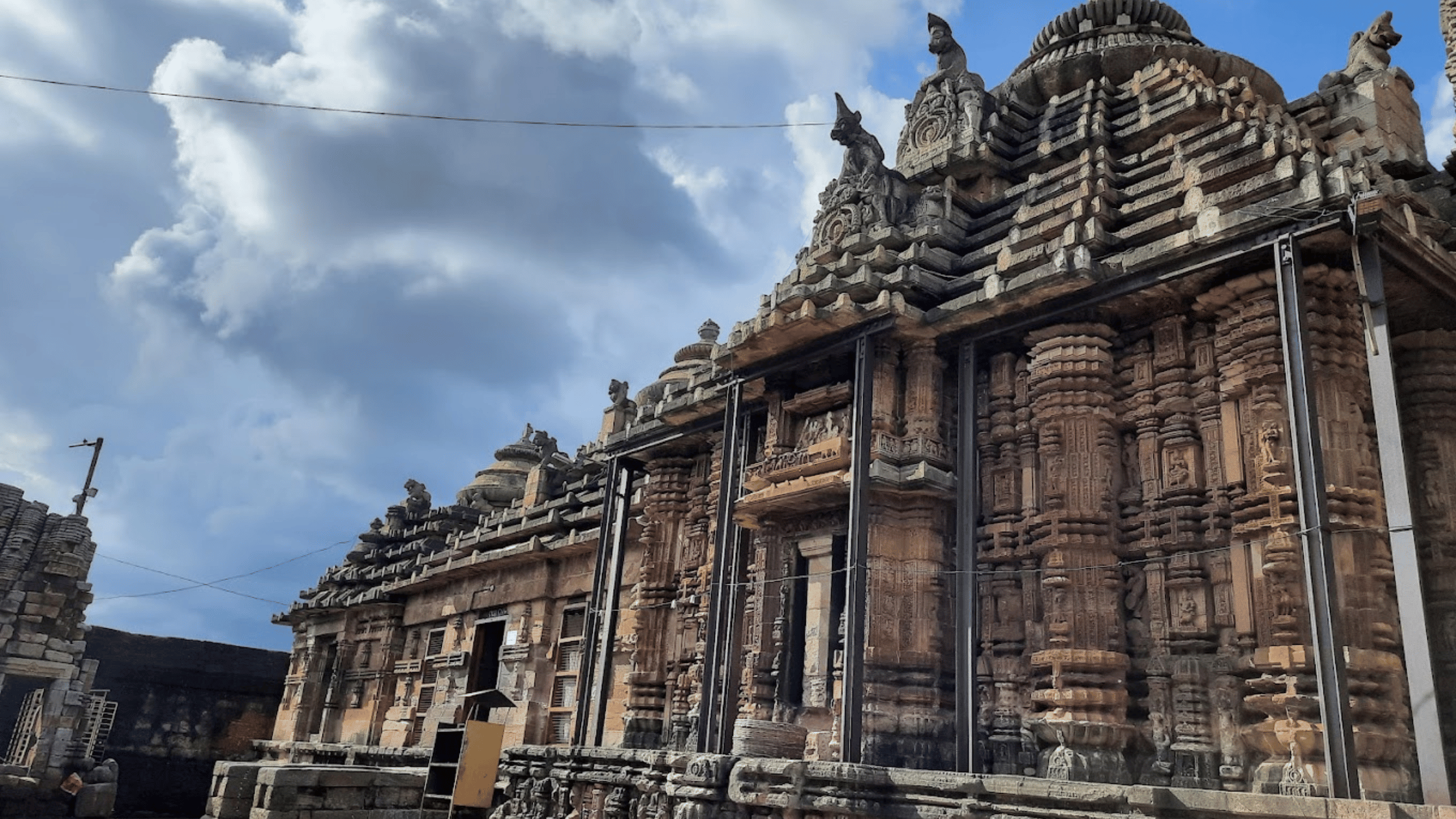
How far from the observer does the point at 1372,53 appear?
12.4m

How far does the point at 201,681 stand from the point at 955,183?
92.9ft

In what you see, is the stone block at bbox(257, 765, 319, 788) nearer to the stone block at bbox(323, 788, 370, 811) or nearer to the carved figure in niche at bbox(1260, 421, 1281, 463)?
the stone block at bbox(323, 788, 370, 811)

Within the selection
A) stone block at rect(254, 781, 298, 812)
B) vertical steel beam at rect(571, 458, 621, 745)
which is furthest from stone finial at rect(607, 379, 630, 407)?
stone block at rect(254, 781, 298, 812)

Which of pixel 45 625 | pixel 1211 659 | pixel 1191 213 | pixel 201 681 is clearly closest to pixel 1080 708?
pixel 1211 659

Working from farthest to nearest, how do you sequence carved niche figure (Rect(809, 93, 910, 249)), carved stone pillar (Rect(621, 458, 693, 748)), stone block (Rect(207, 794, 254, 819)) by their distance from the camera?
A: 1. carved stone pillar (Rect(621, 458, 693, 748))
2. carved niche figure (Rect(809, 93, 910, 249))
3. stone block (Rect(207, 794, 254, 819))

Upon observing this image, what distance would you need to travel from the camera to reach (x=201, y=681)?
3130cm

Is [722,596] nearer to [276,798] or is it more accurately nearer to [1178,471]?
[276,798]

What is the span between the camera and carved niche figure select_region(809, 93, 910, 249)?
1365 centimetres

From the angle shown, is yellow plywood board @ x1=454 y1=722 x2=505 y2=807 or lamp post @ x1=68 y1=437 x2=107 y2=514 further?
lamp post @ x1=68 y1=437 x2=107 y2=514

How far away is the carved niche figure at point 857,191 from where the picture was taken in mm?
13648

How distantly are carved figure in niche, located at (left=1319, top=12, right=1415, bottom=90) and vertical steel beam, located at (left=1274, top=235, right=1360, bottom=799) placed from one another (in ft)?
17.0

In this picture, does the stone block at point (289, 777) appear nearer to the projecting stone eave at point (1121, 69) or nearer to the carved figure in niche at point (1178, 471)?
the carved figure in niche at point (1178, 471)

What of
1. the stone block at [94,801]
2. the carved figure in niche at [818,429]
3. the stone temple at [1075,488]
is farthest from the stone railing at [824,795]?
the stone block at [94,801]

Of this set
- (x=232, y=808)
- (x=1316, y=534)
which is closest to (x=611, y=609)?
→ (x=232, y=808)
